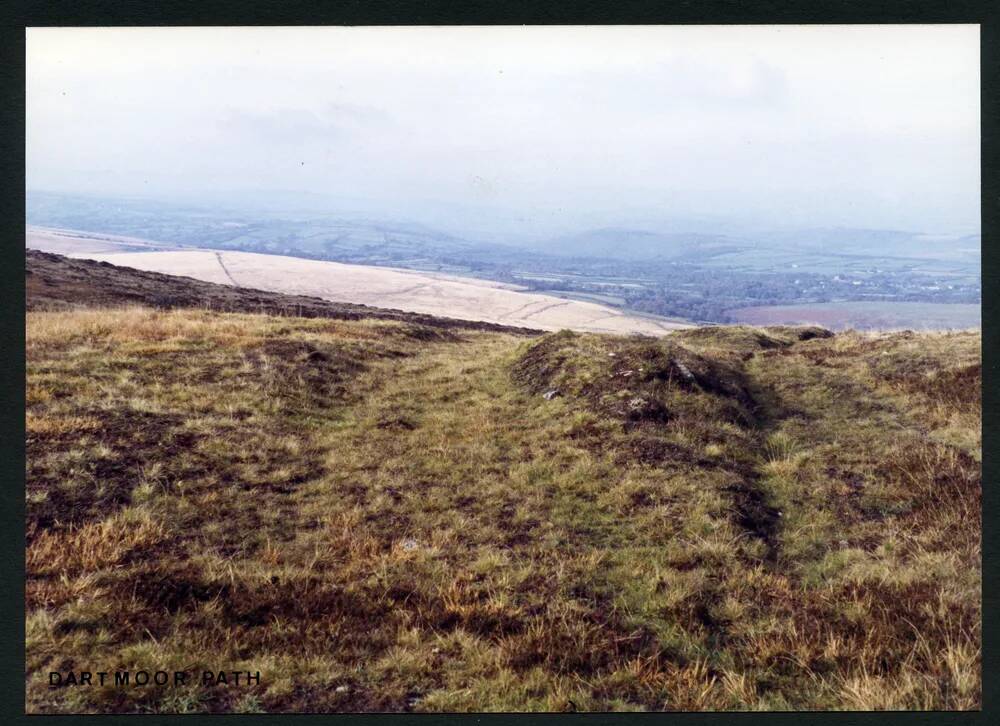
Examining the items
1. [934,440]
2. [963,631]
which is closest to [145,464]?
[963,631]

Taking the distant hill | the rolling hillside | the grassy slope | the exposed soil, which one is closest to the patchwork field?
the rolling hillside

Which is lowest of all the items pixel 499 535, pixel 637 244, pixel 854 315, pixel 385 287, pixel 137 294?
pixel 499 535

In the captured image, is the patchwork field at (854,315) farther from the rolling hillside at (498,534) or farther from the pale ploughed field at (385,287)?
the pale ploughed field at (385,287)

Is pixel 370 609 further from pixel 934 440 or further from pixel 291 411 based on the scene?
pixel 934 440

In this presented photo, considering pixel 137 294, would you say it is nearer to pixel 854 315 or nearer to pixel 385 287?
pixel 854 315

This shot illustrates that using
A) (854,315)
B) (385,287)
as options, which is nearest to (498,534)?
(854,315)
